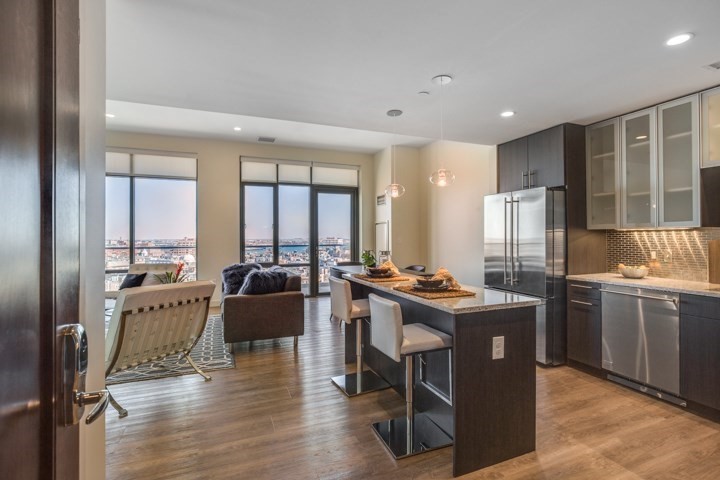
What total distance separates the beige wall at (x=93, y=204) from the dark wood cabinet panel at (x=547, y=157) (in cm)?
411

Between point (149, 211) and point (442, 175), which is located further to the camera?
point (149, 211)

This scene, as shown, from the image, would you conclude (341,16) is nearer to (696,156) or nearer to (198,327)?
(198,327)

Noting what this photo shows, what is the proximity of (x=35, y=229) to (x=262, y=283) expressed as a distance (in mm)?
3863

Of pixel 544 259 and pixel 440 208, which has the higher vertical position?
pixel 440 208

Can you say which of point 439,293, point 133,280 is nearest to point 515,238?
point 439,293

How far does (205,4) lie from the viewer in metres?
2.00

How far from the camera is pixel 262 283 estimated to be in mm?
4355

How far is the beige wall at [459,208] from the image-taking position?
5930 millimetres

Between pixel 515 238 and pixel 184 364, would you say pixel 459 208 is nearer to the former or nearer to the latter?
pixel 515 238

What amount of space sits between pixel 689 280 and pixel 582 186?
133cm

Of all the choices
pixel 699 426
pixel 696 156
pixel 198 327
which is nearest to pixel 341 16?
pixel 198 327

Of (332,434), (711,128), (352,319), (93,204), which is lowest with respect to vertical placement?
(332,434)

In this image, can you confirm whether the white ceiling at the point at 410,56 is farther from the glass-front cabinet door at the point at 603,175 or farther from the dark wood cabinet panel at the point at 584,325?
the dark wood cabinet panel at the point at 584,325

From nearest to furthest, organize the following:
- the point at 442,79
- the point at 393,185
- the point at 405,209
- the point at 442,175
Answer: the point at 442,79 → the point at 442,175 → the point at 393,185 → the point at 405,209
